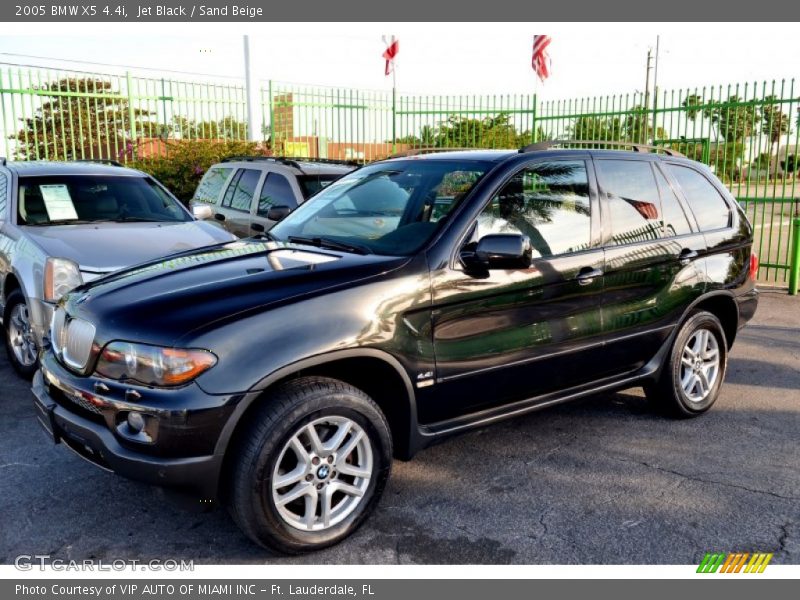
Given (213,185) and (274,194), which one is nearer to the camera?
(274,194)

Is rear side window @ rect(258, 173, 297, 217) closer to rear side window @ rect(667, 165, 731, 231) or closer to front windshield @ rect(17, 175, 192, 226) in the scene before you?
front windshield @ rect(17, 175, 192, 226)

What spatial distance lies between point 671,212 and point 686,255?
11.9 inches

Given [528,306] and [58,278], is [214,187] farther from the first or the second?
[528,306]

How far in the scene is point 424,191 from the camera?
4.21 meters

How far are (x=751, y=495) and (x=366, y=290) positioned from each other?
233 cm

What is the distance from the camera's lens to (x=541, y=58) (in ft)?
52.5

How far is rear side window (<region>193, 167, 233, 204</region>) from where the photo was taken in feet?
30.0

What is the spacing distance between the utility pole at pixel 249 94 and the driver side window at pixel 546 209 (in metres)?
11.6

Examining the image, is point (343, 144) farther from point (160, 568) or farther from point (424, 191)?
point (160, 568)

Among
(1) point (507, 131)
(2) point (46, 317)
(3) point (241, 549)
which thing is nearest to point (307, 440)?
(3) point (241, 549)

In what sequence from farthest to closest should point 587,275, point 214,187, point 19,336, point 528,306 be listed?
1. point 214,187
2. point 19,336
3. point 587,275
4. point 528,306

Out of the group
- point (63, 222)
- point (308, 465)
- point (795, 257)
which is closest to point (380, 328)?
point (308, 465)

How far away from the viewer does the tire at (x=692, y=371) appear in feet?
16.1

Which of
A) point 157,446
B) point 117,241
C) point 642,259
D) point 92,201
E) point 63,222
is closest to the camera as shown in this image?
point 157,446
